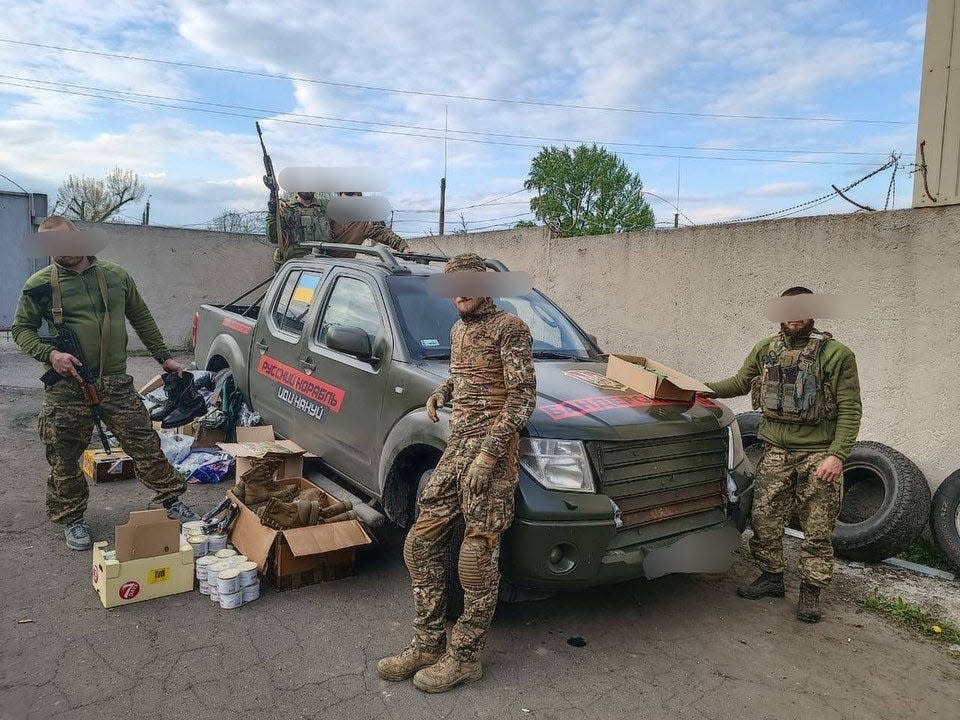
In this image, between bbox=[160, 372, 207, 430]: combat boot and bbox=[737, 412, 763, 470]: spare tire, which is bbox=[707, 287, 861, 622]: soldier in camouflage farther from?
bbox=[160, 372, 207, 430]: combat boot

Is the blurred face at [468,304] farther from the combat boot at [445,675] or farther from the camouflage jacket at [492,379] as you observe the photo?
the combat boot at [445,675]

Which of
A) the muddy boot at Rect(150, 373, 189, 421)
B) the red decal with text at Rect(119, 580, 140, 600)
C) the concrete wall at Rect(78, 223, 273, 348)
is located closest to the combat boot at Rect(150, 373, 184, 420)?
the muddy boot at Rect(150, 373, 189, 421)

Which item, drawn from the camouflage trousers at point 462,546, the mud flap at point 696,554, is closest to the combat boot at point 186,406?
the camouflage trousers at point 462,546

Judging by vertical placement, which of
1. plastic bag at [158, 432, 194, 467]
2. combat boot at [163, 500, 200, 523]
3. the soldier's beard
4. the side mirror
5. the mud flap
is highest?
the soldier's beard

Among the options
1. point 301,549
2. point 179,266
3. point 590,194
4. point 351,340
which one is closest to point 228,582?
point 301,549

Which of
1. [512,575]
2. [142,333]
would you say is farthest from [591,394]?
[142,333]

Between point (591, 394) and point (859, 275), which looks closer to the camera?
point (591, 394)

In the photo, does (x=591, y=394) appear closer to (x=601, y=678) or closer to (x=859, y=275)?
(x=601, y=678)

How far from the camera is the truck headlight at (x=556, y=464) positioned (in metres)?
3.13

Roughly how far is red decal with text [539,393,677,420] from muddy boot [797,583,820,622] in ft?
4.17

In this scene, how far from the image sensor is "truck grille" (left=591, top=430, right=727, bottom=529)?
328cm

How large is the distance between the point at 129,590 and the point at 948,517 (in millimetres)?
5013

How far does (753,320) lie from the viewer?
6.36 m

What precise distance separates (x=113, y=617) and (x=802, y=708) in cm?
322
